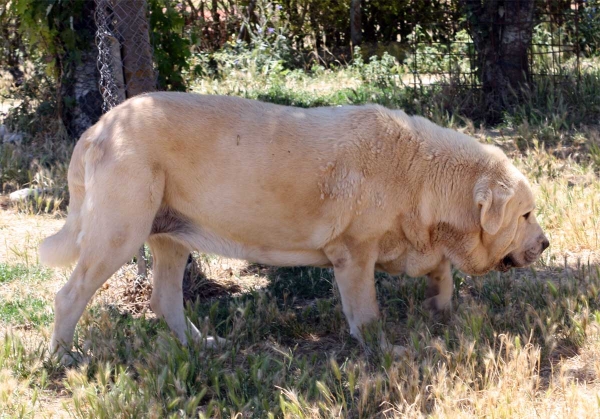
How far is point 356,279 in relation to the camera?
5488 millimetres

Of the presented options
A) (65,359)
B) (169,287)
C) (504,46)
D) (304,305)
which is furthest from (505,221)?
(504,46)

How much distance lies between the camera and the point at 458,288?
21.3 feet

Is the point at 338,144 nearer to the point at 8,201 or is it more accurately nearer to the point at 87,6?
the point at 8,201

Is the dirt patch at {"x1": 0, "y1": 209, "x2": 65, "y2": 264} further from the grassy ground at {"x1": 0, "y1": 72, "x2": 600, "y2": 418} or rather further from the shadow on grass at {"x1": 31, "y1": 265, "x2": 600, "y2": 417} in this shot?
the shadow on grass at {"x1": 31, "y1": 265, "x2": 600, "y2": 417}

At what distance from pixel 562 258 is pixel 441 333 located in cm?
195

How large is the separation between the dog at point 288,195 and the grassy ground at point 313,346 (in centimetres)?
35

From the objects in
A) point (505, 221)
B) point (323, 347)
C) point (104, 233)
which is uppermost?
point (104, 233)

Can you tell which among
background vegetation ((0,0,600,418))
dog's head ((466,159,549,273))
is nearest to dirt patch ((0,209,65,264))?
background vegetation ((0,0,600,418))

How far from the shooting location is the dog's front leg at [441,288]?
5.91 metres

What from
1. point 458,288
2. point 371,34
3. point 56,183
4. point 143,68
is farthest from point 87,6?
point 371,34

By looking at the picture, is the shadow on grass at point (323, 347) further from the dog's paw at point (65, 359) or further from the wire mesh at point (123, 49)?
the wire mesh at point (123, 49)

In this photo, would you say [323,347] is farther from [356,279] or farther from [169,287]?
[169,287]

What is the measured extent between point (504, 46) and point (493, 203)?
627cm

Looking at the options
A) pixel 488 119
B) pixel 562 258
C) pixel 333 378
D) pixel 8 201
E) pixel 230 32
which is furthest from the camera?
pixel 230 32
